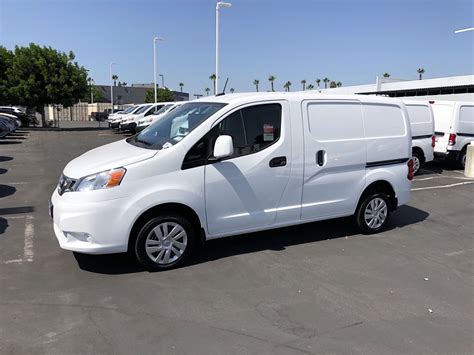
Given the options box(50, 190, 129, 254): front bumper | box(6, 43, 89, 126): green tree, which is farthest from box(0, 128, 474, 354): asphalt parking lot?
box(6, 43, 89, 126): green tree

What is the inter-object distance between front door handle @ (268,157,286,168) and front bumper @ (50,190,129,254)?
1.82 m

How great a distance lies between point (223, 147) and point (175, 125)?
0.87 meters

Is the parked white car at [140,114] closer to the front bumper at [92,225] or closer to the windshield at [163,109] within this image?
the windshield at [163,109]

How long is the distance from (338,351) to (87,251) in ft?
8.60

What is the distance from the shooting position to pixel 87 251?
4.49m

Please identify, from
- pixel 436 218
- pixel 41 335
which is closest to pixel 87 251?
pixel 41 335

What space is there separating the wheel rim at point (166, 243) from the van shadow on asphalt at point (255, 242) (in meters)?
0.24

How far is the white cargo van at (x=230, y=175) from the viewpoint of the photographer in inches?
178

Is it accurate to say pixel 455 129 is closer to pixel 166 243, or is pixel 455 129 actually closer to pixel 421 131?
pixel 421 131

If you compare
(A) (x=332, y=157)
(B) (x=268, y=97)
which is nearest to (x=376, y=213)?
(A) (x=332, y=157)

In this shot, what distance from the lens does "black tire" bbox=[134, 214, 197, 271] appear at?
4645 mm

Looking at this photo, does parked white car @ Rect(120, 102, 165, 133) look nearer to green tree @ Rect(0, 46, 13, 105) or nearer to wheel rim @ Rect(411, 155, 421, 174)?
green tree @ Rect(0, 46, 13, 105)

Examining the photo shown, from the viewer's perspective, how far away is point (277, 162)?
5.29 metres

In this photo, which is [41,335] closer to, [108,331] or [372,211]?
[108,331]
